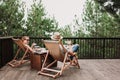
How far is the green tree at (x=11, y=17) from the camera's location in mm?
14258

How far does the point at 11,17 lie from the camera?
47.9ft

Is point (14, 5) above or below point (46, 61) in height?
above

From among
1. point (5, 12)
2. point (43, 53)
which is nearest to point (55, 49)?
point (43, 53)

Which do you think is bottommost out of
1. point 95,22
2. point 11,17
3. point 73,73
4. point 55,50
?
point 73,73

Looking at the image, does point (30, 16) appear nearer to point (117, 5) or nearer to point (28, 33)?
point (28, 33)

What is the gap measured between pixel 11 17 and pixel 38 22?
6.54ft

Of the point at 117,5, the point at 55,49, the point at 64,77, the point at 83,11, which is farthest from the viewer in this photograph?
the point at 83,11

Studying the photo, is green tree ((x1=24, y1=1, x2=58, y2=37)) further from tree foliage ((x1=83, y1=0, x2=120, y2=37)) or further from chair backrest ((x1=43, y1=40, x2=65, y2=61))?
chair backrest ((x1=43, y1=40, x2=65, y2=61))

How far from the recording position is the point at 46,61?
6.71 meters

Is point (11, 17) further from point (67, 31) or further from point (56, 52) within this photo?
point (56, 52)

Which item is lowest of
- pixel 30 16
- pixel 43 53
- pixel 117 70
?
pixel 117 70

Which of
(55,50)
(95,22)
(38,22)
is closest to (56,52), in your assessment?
(55,50)

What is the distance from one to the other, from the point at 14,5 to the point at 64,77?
9.79 m

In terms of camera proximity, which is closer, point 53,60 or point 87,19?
point 53,60
